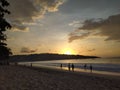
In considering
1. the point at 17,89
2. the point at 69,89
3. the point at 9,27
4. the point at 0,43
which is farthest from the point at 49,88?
the point at 0,43

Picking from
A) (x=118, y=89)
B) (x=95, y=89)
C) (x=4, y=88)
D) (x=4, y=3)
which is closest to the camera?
(x=4, y=88)

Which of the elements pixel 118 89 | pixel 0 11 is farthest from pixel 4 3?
pixel 118 89

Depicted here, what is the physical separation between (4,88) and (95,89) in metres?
7.49

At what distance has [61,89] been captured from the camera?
43.5 ft

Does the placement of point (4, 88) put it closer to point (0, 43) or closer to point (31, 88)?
point (31, 88)

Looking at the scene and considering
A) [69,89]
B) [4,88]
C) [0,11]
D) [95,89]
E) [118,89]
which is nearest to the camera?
[4,88]

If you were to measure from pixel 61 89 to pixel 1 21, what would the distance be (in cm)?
1412

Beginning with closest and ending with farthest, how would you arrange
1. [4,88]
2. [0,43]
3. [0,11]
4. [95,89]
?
[4,88]
[95,89]
[0,11]
[0,43]

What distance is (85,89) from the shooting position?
14.6 meters

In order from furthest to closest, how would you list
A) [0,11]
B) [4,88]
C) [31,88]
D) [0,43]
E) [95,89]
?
[0,43] < [0,11] < [95,89] < [31,88] < [4,88]

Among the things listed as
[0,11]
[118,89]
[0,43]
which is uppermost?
[0,11]

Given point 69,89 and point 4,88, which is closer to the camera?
point 4,88

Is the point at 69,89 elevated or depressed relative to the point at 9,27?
depressed

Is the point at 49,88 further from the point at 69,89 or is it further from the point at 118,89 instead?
the point at 118,89
